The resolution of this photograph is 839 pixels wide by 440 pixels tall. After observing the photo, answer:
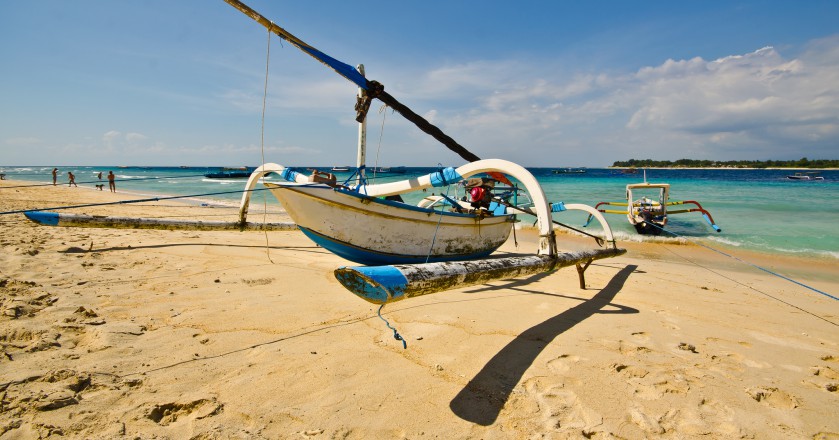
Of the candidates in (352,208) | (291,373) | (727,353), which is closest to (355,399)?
(291,373)

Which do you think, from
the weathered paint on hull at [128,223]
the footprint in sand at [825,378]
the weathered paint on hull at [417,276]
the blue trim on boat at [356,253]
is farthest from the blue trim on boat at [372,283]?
the weathered paint on hull at [128,223]

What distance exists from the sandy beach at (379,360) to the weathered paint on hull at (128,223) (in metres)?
0.75

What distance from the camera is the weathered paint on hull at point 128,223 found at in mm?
6391

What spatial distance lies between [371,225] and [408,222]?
65 cm

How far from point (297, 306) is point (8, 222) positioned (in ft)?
31.1

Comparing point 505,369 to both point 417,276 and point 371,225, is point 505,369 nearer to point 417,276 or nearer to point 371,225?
point 417,276

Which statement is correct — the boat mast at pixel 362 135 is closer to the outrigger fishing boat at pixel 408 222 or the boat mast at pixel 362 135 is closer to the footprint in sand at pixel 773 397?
the outrigger fishing boat at pixel 408 222

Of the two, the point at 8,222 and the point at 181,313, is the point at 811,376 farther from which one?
the point at 8,222

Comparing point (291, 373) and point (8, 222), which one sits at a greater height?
point (8, 222)

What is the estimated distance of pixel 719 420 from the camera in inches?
99.0

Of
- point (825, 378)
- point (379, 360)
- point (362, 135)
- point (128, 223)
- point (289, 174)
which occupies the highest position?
point (362, 135)

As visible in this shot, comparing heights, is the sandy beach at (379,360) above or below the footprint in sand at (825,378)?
above

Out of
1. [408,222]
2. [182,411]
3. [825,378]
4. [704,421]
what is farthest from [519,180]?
[182,411]

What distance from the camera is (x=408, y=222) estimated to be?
19.4 ft
